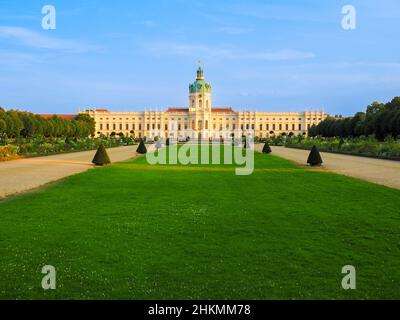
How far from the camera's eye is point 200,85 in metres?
109

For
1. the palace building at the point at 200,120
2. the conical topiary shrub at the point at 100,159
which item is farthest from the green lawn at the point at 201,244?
the palace building at the point at 200,120

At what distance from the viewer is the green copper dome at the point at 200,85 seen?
109 m

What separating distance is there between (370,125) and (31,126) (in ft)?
101

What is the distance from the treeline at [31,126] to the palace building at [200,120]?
4468cm

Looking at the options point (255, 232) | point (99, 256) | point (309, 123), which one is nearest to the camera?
point (99, 256)

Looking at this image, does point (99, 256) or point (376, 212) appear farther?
point (376, 212)

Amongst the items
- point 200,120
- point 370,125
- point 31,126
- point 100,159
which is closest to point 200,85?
point 200,120

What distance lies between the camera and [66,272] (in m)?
4.32

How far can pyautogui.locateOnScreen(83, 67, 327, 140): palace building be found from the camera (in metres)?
108

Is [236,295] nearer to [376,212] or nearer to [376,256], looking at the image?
[376,256]

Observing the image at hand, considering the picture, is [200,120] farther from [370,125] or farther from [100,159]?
[100,159]

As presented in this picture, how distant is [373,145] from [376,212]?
19187mm
